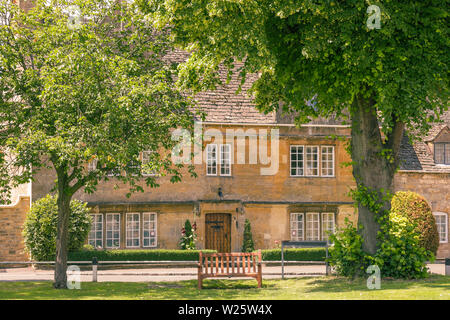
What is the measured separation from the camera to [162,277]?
76.4ft

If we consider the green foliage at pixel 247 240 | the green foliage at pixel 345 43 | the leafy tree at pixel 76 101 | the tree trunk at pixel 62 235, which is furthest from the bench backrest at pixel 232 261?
the green foliage at pixel 247 240

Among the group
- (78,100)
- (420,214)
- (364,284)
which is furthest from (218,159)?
(364,284)

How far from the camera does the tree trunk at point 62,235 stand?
18.6 m

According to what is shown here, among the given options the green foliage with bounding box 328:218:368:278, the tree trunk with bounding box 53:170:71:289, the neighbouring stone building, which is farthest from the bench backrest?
the neighbouring stone building

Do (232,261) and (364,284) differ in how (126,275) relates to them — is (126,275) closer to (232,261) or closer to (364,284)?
(232,261)

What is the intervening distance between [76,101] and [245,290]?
6842 millimetres

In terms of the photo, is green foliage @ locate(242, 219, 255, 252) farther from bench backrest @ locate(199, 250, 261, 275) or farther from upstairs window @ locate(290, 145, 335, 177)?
bench backrest @ locate(199, 250, 261, 275)

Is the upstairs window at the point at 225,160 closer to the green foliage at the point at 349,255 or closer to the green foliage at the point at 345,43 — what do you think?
the green foliage at the point at 349,255

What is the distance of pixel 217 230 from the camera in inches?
1254

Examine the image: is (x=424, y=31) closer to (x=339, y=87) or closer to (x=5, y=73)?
(x=339, y=87)

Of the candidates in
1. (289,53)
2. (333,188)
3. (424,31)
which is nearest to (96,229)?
(333,188)

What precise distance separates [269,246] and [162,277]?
30.8 ft

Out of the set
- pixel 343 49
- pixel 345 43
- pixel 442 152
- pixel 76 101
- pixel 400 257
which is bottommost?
pixel 400 257

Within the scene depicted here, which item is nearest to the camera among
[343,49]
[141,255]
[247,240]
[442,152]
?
[343,49]
